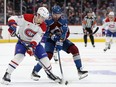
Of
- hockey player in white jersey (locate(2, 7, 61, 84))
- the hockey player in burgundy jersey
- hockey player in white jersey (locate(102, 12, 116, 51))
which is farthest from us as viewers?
hockey player in white jersey (locate(102, 12, 116, 51))

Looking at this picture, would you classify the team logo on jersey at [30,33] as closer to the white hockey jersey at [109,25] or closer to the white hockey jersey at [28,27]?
the white hockey jersey at [28,27]

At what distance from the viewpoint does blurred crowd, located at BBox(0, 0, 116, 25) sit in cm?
1440

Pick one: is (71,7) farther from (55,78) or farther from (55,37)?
(55,78)

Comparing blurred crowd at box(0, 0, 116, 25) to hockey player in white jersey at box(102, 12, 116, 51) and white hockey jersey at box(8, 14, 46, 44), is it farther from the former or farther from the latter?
white hockey jersey at box(8, 14, 46, 44)

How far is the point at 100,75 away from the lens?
5965mm

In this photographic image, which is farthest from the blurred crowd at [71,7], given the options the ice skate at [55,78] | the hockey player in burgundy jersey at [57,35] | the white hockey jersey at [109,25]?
the ice skate at [55,78]

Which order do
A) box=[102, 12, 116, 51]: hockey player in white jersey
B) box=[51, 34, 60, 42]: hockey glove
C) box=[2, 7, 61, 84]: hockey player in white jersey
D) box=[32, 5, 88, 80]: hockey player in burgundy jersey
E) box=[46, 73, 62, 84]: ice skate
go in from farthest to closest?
Result: box=[102, 12, 116, 51]: hockey player in white jersey → box=[51, 34, 60, 42]: hockey glove → box=[32, 5, 88, 80]: hockey player in burgundy jersey → box=[46, 73, 62, 84]: ice skate → box=[2, 7, 61, 84]: hockey player in white jersey

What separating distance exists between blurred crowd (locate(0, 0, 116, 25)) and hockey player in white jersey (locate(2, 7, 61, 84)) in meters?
9.01

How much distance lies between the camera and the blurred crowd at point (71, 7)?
14.4 metres

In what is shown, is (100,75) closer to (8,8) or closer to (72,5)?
(8,8)

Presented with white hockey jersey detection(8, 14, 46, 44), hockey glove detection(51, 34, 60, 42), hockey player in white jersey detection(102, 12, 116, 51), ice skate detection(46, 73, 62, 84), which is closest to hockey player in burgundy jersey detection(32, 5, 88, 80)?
hockey glove detection(51, 34, 60, 42)

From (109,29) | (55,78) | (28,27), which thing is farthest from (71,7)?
(28,27)

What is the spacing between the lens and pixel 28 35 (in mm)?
5066

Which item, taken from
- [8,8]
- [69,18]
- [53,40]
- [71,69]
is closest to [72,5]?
[69,18]
